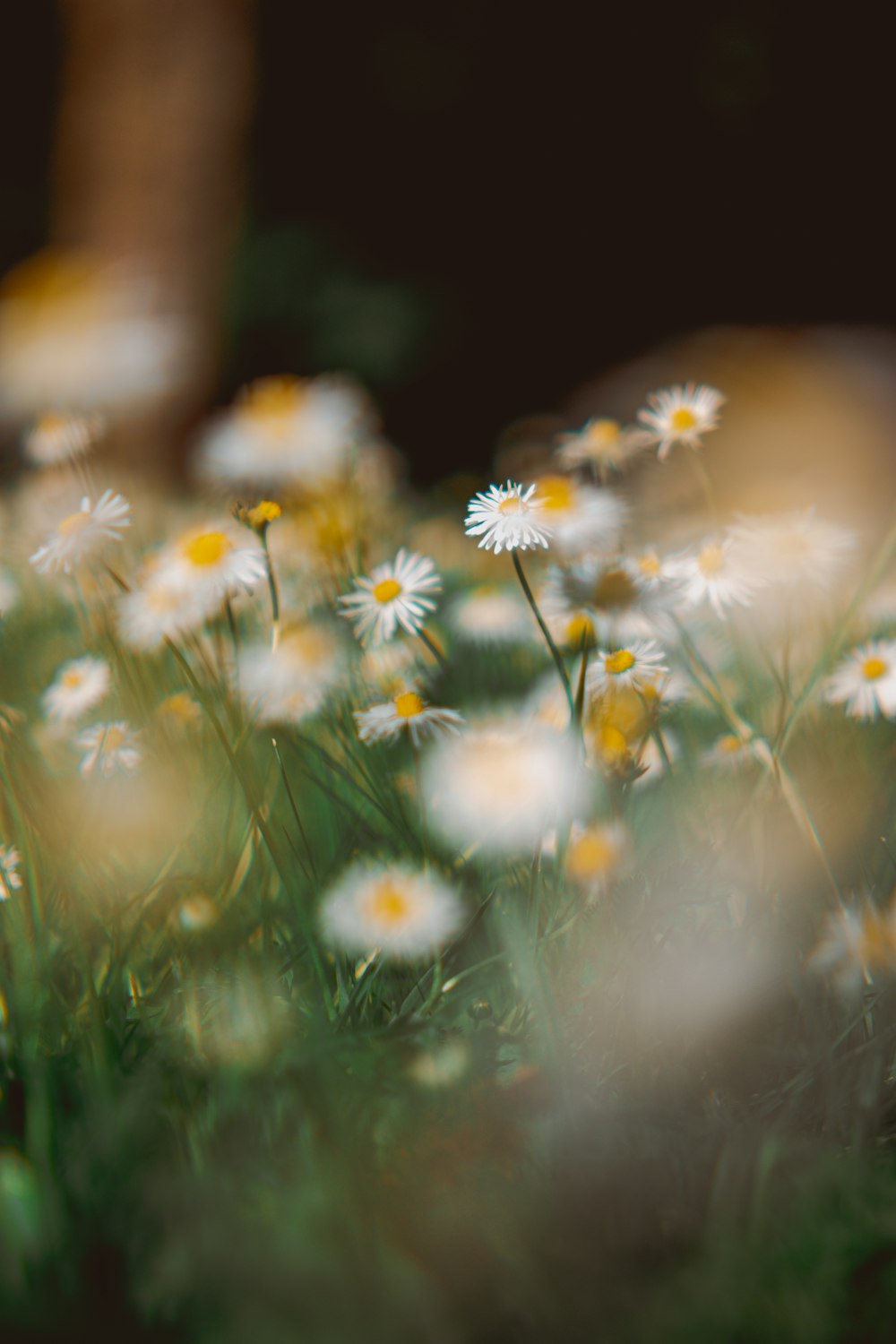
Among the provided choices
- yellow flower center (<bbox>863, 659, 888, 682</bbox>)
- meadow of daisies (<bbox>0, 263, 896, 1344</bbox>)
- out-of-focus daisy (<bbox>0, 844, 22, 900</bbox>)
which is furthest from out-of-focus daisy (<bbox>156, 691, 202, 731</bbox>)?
yellow flower center (<bbox>863, 659, 888, 682</bbox>)

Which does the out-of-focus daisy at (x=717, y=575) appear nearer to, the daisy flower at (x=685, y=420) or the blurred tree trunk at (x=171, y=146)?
the daisy flower at (x=685, y=420)

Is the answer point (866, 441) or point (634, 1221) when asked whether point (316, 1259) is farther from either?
point (866, 441)

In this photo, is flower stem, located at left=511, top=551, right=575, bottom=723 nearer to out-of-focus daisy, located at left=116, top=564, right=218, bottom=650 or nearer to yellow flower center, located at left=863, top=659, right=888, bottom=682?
out-of-focus daisy, located at left=116, top=564, right=218, bottom=650

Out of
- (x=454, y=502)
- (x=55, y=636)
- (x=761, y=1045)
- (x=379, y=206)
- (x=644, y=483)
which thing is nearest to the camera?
(x=761, y=1045)

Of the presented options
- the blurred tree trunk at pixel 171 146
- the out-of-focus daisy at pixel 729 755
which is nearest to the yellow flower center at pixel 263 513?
the out-of-focus daisy at pixel 729 755

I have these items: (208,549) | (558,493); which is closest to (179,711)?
(208,549)

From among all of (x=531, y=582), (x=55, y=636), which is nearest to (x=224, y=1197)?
(x=531, y=582)

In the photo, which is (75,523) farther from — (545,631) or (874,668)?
(874,668)
